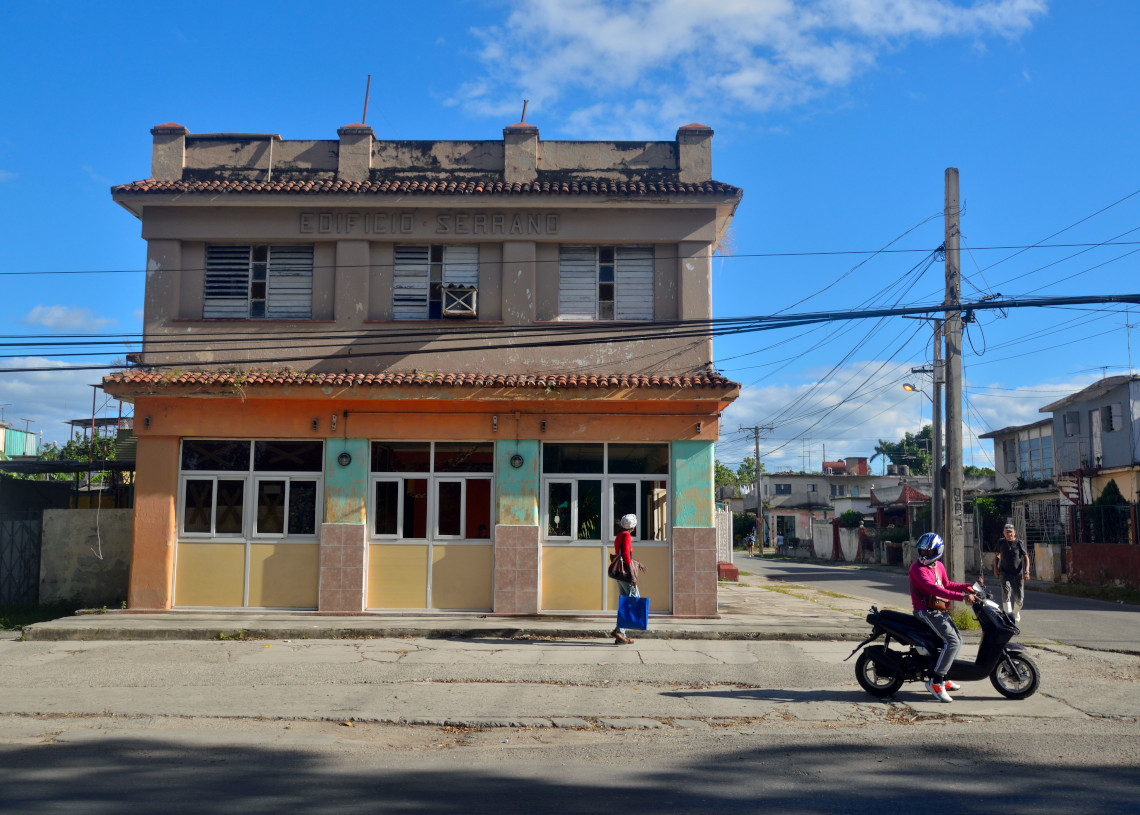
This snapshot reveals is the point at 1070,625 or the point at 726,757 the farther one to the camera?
the point at 1070,625

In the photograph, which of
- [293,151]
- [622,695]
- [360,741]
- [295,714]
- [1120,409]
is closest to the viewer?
[360,741]

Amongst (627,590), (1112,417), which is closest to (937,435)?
(627,590)

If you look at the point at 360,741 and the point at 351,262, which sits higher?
the point at 351,262

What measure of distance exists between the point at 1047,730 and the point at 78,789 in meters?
7.59

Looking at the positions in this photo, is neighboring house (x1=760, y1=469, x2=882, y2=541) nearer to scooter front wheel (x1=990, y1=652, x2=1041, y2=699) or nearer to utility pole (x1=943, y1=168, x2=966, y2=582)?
utility pole (x1=943, y1=168, x2=966, y2=582)

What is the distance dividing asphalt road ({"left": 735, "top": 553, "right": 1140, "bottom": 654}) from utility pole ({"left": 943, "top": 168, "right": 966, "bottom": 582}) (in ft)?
5.59

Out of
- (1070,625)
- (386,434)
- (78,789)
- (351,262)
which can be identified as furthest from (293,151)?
(1070,625)

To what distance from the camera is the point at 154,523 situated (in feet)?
52.1

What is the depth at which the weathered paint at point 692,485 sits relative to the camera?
15.9 metres

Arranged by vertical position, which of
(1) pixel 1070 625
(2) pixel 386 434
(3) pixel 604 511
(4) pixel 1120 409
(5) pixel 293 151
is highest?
(5) pixel 293 151

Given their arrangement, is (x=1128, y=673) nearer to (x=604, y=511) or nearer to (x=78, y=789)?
(x=604, y=511)

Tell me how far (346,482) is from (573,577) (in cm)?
428

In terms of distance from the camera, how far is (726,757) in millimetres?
6973

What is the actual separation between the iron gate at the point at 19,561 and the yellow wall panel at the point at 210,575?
4505mm
